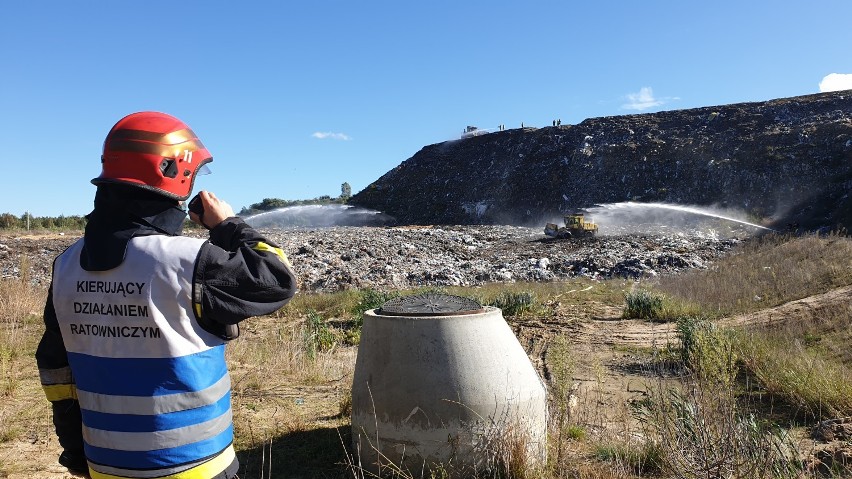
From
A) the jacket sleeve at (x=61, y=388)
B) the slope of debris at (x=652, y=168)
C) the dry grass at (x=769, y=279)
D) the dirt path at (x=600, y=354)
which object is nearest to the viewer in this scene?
the jacket sleeve at (x=61, y=388)

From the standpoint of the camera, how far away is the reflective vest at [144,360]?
1757 mm

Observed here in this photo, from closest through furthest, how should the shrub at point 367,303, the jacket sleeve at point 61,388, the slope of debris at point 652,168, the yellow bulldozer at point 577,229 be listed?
1. the jacket sleeve at point 61,388
2. the shrub at point 367,303
3. the yellow bulldozer at point 577,229
4. the slope of debris at point 652,168

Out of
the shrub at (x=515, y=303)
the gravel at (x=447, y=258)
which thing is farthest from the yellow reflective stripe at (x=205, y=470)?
the gravel at (x=447, y=258)

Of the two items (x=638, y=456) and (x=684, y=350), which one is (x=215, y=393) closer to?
(x=638, y=456)

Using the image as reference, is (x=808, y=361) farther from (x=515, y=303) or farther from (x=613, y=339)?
(x=515, y=303)

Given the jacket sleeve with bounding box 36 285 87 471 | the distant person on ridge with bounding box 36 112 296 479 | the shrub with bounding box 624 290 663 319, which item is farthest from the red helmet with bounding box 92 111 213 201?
the shrub with bounding box 624 290 663 319

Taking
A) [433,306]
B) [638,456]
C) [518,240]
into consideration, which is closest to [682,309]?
[638,456]

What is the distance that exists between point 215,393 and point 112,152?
808mm

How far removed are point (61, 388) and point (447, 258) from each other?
18.3m

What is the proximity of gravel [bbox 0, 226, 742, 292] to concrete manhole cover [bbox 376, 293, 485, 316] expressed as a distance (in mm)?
10856

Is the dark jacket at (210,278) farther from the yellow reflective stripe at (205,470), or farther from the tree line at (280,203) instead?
the tree line at (280,203)

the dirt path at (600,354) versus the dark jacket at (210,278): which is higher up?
the dark jacket at (210,278)

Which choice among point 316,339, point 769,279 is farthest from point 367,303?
point 769,279

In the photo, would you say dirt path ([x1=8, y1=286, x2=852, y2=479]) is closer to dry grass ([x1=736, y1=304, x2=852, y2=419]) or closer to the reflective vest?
dry grass ([x1=736, y1=304, x2=852, y2=419])
